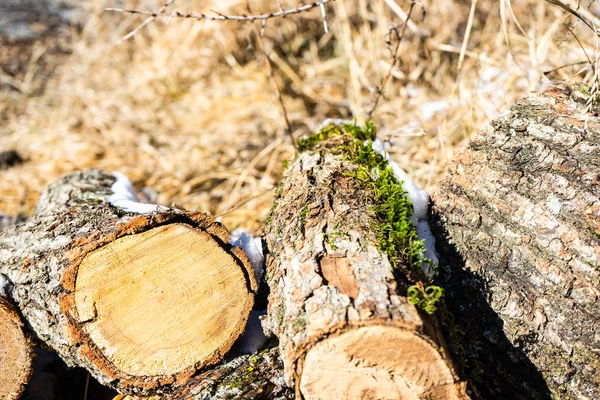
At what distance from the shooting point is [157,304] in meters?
1.72

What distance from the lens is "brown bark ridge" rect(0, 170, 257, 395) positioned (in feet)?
5.52

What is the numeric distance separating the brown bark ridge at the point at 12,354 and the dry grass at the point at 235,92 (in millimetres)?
1643

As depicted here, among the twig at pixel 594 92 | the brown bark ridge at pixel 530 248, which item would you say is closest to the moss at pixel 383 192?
the brown bark ridge at pixel 530 248

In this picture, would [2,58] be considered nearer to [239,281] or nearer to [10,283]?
[10,283]

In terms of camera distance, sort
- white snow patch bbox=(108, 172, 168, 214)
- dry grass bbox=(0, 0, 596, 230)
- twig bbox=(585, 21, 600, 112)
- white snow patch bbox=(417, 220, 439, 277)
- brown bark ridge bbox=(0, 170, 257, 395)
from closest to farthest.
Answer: brown bark ridge bbox=(0, 170, 257, 395)
twig bbox=(585, 21, 600, 112)
white snow patch bbox=(417, 220, 439, 277)
white snow patch bbox=(108, 172, 168, 214)
dry grass bbox=(0, 0, 596, 230)

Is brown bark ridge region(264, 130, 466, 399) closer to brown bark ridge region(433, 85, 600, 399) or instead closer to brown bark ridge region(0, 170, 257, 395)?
brown bark ridge region(0, 170, 257, 395)

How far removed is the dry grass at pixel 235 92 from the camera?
3.74 m

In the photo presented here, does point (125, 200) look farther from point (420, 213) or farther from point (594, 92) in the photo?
point (594, 92)

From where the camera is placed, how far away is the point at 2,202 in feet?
12.8

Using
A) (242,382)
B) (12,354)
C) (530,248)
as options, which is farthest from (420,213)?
(12,354)

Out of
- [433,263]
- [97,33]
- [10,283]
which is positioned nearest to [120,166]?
[97,33]

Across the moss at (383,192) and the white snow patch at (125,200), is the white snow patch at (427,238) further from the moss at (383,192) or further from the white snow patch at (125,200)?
the white snow patch at (125,200)

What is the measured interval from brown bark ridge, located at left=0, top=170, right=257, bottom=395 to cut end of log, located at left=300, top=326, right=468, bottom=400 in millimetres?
477

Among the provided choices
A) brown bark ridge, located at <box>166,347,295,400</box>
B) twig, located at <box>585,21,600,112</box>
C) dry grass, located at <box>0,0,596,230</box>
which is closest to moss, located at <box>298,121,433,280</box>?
brown bark ridge, located at <box>166,347,295,400</box>
